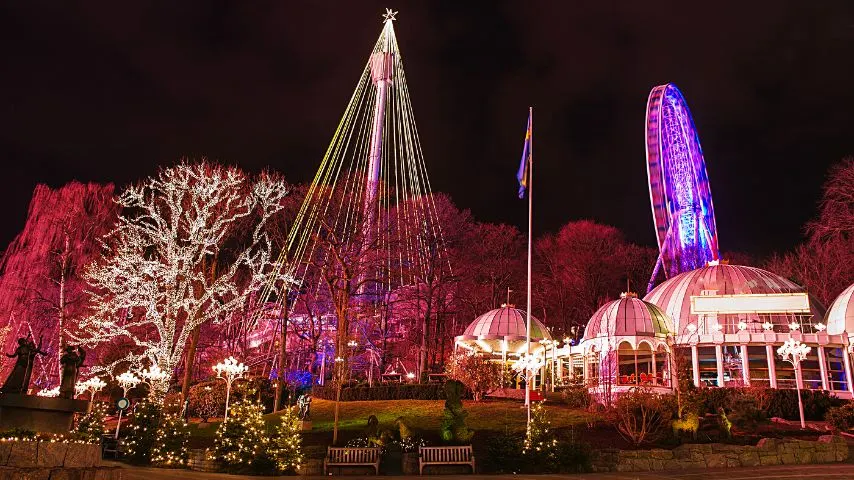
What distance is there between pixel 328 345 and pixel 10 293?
17913 mm

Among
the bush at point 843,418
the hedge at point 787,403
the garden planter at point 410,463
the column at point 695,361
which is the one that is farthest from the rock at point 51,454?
the column at point 695,361

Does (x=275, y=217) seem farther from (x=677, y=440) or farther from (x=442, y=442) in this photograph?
(x=677, y=440)

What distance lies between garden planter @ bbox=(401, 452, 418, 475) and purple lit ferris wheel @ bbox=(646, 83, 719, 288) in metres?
33.3

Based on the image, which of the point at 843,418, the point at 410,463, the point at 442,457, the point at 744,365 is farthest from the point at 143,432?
the point at 744,365

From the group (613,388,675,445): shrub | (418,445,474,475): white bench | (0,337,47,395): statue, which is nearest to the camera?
(0,337,47,395): statue

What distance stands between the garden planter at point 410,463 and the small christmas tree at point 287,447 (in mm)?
3028

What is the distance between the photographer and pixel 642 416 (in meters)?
20.4

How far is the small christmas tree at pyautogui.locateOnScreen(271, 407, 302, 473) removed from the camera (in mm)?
17156

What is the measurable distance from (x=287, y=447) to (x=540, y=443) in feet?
23.2

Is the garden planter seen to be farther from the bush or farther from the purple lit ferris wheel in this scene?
the purple lit ferris wheel

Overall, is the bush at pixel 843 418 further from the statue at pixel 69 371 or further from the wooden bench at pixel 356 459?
the statue at pixel 69 371

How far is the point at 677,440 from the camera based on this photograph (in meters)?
20.3

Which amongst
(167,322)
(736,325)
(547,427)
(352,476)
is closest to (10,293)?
(167,322)

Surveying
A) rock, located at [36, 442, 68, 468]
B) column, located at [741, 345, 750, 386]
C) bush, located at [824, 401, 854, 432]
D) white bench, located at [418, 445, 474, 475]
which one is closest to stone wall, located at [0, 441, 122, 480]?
rock, located at [36, 442, 68, 468]
